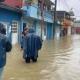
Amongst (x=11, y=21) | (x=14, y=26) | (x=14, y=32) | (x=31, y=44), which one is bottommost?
(x=14, y=32)

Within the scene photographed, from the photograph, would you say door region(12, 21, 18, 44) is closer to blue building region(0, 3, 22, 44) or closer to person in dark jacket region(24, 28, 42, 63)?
blue building region(0, 3, 22, 44)

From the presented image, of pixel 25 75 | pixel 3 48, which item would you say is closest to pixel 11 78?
pixel 25 75

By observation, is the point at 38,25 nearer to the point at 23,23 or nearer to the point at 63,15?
the point at 23,23

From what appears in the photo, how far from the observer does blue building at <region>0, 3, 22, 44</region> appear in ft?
89.6

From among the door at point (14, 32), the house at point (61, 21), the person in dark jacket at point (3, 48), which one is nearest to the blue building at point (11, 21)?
the door at point (14, 32)

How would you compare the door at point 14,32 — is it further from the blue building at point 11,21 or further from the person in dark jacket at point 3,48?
the person in dark jacket at point 3,48

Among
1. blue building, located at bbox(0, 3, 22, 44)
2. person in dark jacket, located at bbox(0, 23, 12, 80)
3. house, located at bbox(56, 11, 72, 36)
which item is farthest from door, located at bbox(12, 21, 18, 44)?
house, located at bbox(56, 11, 72, 36)

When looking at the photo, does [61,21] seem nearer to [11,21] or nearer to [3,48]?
[11,21]

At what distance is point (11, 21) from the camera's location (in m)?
29.6

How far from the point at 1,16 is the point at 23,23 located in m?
6.48

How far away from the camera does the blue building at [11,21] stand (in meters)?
27.3

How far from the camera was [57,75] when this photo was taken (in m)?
11.3

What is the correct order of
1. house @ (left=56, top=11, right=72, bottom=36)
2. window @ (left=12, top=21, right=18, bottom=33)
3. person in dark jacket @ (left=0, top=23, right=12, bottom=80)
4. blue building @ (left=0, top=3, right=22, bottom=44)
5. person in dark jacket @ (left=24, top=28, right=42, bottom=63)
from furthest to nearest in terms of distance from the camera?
house @ (left=56, top=11, right=72, bottom=36) → window @ (left=12, top=21, right=18, bottom=33) → blue building @ (left=0, top=3, right=22, bottom=44) → person in dark jacket @ (left=24, top=28, right=42, bottom=63) → person in dark jacket @ (left=0, top=23, right=12, bottom=80)

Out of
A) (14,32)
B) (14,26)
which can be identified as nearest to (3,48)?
(14,32)
